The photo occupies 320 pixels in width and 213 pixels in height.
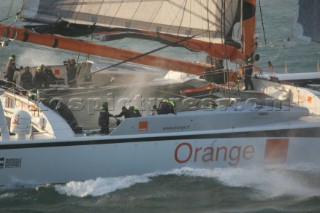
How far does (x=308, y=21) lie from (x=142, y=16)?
13.6 ft

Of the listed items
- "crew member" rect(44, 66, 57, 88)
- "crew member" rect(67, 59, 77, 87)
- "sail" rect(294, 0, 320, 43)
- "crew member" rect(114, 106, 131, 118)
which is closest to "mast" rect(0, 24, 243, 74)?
"crew member" rect(114, 106, 131, 118)

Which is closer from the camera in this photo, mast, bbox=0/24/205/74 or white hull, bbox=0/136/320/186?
white hull, bbox=0/136/320/186

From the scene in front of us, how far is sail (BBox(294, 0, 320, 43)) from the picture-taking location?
19359 millimetres

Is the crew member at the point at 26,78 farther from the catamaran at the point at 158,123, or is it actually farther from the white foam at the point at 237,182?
the white foam at the point at 237,182

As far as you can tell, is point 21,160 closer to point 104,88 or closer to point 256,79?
point 104,88

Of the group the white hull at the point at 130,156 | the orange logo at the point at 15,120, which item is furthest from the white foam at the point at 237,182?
the orange logo at the point at 15,120

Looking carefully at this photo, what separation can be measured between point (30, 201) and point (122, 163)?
2.28m

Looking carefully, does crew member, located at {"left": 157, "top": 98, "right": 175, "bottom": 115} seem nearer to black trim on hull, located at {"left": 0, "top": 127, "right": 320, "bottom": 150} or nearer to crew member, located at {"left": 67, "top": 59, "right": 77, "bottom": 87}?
black trim on hull, located at {"left": 0, "top": 127, "right": 320, "bottom": 150}

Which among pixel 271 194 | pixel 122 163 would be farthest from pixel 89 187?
pixel 271 194

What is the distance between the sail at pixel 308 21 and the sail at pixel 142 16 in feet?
5.23

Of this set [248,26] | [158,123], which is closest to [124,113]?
[158,123]

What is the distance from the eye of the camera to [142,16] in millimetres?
19578

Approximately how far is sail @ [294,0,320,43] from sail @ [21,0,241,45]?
62.7 inches

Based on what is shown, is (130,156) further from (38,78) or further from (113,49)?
(38,78)
